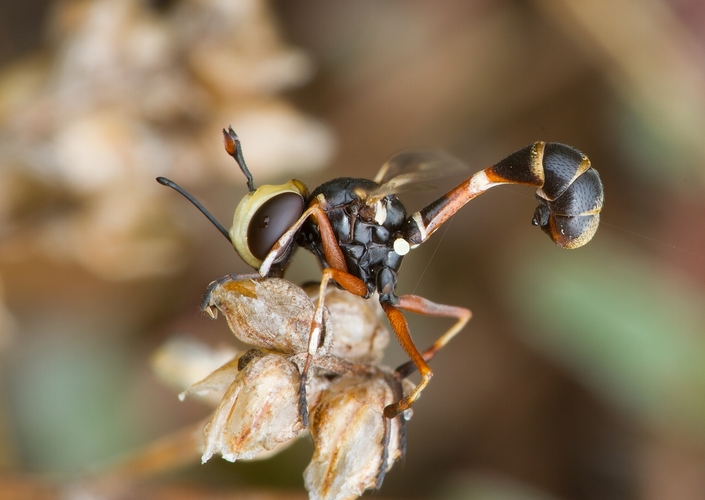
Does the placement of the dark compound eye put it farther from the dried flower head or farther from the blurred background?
the blurred background

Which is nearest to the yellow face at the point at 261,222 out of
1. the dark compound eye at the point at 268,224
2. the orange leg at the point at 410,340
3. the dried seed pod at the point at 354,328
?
the dark compound eye at the point at 268,224

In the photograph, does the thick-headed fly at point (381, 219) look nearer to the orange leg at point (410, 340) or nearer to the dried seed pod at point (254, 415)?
the orange leg at point (410, 340)

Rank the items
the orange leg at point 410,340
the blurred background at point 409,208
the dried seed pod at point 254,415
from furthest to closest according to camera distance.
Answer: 1. the blurred background at point 409,208
2. the orange leg at point 410,340
3. the dried seed pod at point 254,415

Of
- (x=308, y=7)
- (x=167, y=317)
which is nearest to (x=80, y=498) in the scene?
(x=167, y=317)

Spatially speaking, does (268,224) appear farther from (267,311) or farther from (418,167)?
(418,167)

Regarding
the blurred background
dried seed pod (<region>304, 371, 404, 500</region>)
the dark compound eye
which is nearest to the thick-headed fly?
the dark compound eye

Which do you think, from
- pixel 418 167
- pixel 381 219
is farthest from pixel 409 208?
pixel 381 219
